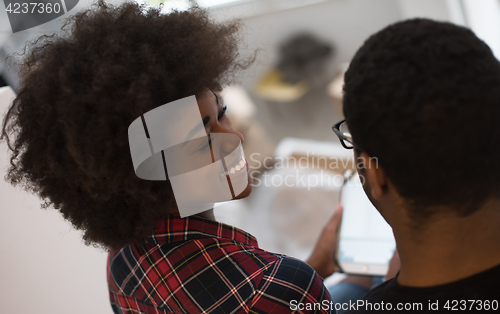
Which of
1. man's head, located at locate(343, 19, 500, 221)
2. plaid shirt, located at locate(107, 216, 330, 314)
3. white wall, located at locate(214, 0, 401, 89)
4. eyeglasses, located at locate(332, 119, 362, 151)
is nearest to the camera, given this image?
man's head, located at locate(343, 19, 500, 221)

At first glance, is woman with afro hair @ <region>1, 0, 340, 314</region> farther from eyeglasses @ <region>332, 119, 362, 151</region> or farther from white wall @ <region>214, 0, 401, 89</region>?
white wall @ <region>214, 0, 401, 89</region>

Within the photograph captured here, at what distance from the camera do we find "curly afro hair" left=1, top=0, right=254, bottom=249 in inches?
22.1

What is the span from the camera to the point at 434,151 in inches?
15.0

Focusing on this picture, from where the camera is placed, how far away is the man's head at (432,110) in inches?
14.4

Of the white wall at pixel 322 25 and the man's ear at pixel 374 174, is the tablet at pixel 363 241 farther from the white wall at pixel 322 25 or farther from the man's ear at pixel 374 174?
the white wall at pixel 322 25

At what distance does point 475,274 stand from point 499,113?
0.64 feet

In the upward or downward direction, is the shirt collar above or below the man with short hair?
below

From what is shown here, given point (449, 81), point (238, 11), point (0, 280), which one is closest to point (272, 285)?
point (449, 81)

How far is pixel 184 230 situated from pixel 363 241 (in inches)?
22.5

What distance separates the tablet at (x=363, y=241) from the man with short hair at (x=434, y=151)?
0.53m

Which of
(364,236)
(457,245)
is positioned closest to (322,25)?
(364,236)

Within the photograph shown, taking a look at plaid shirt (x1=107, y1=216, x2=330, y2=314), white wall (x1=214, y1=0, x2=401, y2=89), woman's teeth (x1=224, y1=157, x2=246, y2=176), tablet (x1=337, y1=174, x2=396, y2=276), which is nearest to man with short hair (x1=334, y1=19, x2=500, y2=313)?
plaid shirt (x1=107, y1=216, x2=330, y2=314)

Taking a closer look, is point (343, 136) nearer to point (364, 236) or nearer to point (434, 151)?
point (434, 151)

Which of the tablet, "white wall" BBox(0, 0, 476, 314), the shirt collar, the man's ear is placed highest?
the man's ear
